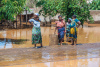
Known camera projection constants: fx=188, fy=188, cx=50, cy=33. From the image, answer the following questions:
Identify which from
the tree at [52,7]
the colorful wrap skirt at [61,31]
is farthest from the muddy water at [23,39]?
the tree at [52,7]

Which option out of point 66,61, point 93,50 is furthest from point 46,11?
point 66,61

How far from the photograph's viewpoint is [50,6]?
799 inches

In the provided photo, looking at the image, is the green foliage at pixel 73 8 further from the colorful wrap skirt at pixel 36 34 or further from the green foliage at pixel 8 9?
the colorful wrap skirt at pixel 36 34

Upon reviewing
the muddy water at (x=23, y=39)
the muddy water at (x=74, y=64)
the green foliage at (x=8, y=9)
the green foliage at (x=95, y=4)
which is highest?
the green foliage at (x=95, y=4)

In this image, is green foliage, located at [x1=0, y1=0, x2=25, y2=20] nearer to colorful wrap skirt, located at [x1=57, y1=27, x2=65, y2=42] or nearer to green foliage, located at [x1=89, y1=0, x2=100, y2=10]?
colorful wrap skirt, located at [x1=57, y1=27, x2=65, y2=42]

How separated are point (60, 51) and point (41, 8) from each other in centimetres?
1613

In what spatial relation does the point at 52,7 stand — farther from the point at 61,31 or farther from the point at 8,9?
the point at 61,31

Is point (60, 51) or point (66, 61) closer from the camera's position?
point (66, 61)

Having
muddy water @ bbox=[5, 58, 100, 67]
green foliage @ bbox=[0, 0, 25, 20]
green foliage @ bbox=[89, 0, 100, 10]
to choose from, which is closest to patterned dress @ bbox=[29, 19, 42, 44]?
muddy water @ bbox=[5, 58, 100, 67]

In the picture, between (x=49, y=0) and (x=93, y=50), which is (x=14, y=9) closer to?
(x=93, y=50)

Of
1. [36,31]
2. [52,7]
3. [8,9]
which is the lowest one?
[36,31]

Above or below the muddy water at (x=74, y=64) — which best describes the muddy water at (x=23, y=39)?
below

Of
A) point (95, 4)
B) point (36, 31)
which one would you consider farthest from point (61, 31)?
point (95, 4)

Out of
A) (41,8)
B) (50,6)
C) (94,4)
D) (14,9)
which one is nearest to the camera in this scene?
(14,9)
